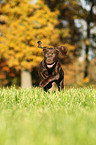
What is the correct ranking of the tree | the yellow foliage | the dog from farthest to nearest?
the tree → the yellow foliage → the dog

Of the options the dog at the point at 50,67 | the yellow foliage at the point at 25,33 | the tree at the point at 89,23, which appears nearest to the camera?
the dog at the point at 50,67

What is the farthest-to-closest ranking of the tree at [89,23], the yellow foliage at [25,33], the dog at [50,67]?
the tree at [89,23]
the yellow foliage at [25,33]
the dog at [50,67]

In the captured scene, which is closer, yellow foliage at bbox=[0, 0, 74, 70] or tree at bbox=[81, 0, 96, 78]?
yellow foliage at bbox=[0, 0, 74, 70]

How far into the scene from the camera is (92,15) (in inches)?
759

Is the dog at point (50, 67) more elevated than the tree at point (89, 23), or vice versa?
the tree at point (89, 23)

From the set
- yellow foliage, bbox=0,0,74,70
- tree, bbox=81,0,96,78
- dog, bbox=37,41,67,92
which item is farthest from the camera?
tree, bbox=81,0,96,78

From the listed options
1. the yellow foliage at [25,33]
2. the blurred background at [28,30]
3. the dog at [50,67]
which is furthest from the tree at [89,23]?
the dog at [50,67]

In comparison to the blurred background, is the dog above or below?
below

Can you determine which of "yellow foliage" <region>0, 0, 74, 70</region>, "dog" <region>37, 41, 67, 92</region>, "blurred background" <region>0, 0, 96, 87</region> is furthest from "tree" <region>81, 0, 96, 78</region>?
"dog" <region>37, 41, 67, 92</region>

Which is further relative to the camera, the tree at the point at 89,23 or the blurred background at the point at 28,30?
the tree at the point at 89,23

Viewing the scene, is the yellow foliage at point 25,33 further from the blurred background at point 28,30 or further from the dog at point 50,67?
the dog at point 50,67

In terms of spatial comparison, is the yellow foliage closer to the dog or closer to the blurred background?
the blurred background

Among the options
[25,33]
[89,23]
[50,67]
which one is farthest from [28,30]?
[50,67]

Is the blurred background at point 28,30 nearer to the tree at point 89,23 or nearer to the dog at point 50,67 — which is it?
the tree at point 89,23
